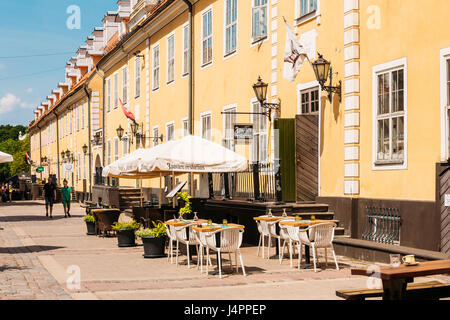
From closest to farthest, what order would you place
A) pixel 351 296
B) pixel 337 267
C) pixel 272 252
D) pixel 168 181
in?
1. pixel 351 296
2. pixel 337 267
3. pixel 272 252
4. pixel 168 181

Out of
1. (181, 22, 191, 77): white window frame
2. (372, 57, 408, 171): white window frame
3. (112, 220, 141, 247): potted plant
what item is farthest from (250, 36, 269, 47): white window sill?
(112, 220, 141, 247): potted plant

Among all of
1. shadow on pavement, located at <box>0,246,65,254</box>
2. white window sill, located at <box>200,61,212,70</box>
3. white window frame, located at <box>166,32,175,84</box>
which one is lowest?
shadow on pavement, located at <box>0,246,65,254</box>

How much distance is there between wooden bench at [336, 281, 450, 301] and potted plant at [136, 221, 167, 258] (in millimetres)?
7021

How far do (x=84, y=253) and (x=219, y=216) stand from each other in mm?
5163

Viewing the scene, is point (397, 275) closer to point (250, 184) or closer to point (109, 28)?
point (250, 184)

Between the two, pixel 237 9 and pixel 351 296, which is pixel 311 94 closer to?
pixel 237 9

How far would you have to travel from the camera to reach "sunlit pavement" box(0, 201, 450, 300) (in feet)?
30.5

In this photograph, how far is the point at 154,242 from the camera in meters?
13.8

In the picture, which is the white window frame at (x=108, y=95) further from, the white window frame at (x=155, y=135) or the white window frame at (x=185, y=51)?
the white window frame at (x=185, y=51)

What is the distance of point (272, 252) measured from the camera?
14.8 m

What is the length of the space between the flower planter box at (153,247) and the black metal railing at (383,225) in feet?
13.5

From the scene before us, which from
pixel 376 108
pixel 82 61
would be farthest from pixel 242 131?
pixel 82 61

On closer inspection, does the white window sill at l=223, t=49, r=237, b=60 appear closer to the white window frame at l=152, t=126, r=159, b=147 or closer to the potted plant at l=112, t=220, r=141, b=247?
the potted plant at l=112, t=220, r=141, b=247
